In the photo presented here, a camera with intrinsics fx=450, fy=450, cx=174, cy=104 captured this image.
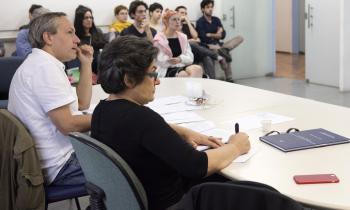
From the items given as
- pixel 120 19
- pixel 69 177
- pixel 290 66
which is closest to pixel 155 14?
pixel 120 19

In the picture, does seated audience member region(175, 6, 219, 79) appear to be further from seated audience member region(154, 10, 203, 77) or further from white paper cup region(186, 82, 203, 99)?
white paper cup region(186, 82, 203, 99)

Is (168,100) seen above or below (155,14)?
below

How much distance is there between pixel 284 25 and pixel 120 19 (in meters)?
5.39

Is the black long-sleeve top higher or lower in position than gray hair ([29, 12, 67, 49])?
lower

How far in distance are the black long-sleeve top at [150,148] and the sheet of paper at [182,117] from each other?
2.09ft

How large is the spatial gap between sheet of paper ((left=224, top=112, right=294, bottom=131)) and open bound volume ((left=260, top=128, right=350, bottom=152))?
0.22 meters

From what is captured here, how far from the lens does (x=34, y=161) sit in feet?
6.41

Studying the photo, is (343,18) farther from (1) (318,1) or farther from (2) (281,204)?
(2) (281,204)

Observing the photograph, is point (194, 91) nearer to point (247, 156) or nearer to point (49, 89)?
point (49, 89)

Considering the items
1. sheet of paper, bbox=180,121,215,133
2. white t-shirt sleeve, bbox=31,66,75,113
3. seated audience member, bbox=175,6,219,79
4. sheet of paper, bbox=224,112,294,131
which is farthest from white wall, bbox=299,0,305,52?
white t-shirt sleeve, bbox=31,66,75,113

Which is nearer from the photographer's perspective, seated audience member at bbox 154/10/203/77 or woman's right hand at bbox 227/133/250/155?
woman's right hand at bbox 227/133/250/155

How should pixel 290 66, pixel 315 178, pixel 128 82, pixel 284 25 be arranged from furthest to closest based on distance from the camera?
pixel 284 25, pixel 290 66, pixel 128 82, pixel 315 178

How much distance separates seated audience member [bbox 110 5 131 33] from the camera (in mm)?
6203

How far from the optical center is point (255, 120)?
85.2 inches
